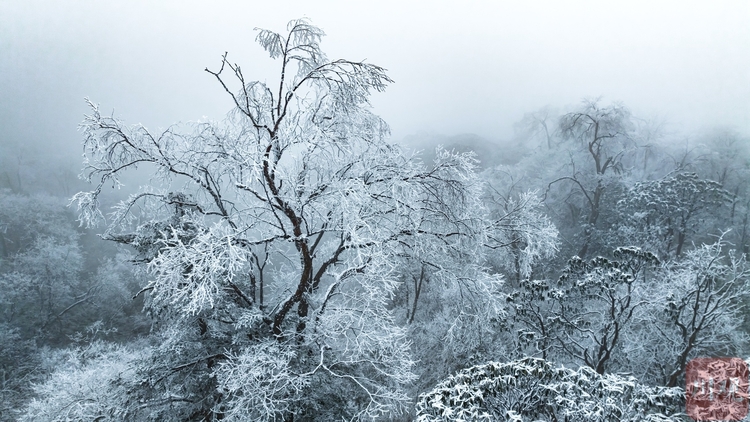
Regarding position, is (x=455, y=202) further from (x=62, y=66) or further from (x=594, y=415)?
(x=62, y=66)

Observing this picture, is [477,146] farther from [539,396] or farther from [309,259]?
[539,396]

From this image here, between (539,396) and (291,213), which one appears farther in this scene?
(291,213)

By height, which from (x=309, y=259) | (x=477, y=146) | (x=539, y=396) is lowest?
(x=539, y=396)

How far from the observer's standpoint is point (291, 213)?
14.7 ft

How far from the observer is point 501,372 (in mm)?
3570

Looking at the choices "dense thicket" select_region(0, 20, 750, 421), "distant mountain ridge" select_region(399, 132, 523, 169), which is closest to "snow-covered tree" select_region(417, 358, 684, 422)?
"dense thicket" select_region(0, 20, 750, 421)

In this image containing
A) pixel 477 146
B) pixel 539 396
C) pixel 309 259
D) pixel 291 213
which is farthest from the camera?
pixel 477 146

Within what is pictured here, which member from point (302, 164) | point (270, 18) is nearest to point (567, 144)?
point (302, 164)

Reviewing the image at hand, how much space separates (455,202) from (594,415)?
103 inches

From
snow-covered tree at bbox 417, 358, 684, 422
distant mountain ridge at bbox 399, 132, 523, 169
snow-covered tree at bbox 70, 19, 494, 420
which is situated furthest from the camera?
distant mountain ridge at bbox 399, 132, 523, 169

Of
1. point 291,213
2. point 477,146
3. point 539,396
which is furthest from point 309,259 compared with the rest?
point 477,146

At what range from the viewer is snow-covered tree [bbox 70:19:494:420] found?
13.3 feet

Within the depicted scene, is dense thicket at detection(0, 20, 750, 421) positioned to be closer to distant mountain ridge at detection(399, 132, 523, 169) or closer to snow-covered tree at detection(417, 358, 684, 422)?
snow-covered tree at detection(417, 358, 684, 422)

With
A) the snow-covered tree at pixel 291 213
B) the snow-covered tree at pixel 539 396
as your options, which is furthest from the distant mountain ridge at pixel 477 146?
the snow-covered tree at pixel 539 396
